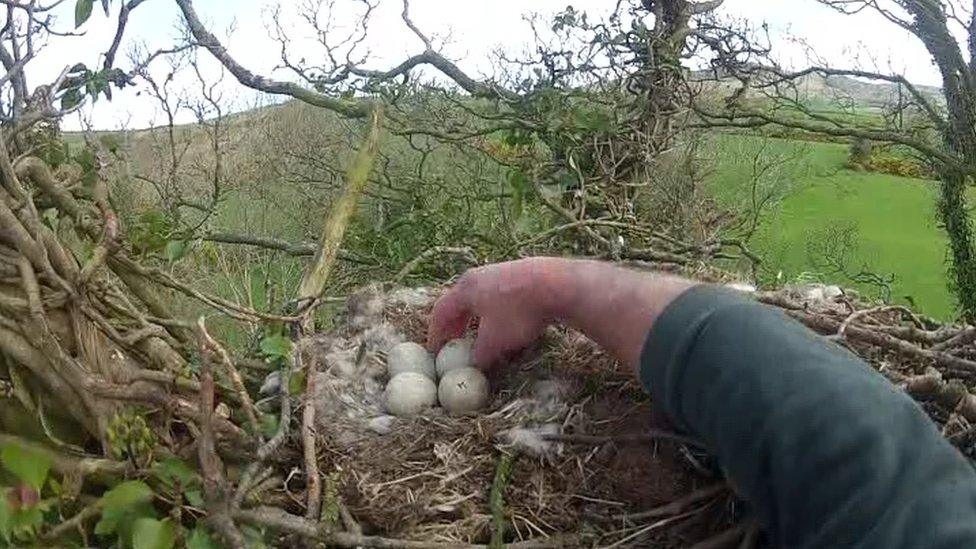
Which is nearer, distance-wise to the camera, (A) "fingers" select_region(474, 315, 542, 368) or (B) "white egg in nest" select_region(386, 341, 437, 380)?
(A) "fingers" select_region(474, 315, 542, 368)

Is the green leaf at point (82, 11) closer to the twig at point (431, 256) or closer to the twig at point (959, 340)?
the twig at point (431, 256)

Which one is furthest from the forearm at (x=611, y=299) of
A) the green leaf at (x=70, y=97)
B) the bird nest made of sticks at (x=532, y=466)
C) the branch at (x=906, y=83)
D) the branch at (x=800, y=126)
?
the branch at (x=906, y=83)

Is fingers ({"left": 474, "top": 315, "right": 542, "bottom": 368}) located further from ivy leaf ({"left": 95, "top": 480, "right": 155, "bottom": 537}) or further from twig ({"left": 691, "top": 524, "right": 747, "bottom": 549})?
ivy leaf ({"left": 95, "top": 480, "right": 155, "bottom": 537})

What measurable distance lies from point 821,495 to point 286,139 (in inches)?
176

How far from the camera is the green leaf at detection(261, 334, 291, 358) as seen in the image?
1084 millimetres

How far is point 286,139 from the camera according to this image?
493 centimetres

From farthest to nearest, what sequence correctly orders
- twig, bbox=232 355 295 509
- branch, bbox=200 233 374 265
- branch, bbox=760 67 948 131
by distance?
branch, bbox=760 67 948 131
branch, bbox=200 233 374 265
twig, bbox=232 355 295 509

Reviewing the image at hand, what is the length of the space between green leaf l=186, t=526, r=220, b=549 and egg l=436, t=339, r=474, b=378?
500mm

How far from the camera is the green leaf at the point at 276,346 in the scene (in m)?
1.08

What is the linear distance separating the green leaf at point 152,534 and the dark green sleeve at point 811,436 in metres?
0.42

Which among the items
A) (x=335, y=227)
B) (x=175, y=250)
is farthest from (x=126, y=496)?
(x=335, y=227)

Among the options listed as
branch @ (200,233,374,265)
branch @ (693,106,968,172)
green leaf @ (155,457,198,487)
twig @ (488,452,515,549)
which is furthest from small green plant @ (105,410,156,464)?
branch @ (693,106,968,172)

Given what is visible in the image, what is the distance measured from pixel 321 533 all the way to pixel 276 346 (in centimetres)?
26

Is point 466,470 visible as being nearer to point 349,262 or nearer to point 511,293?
point 511,293
